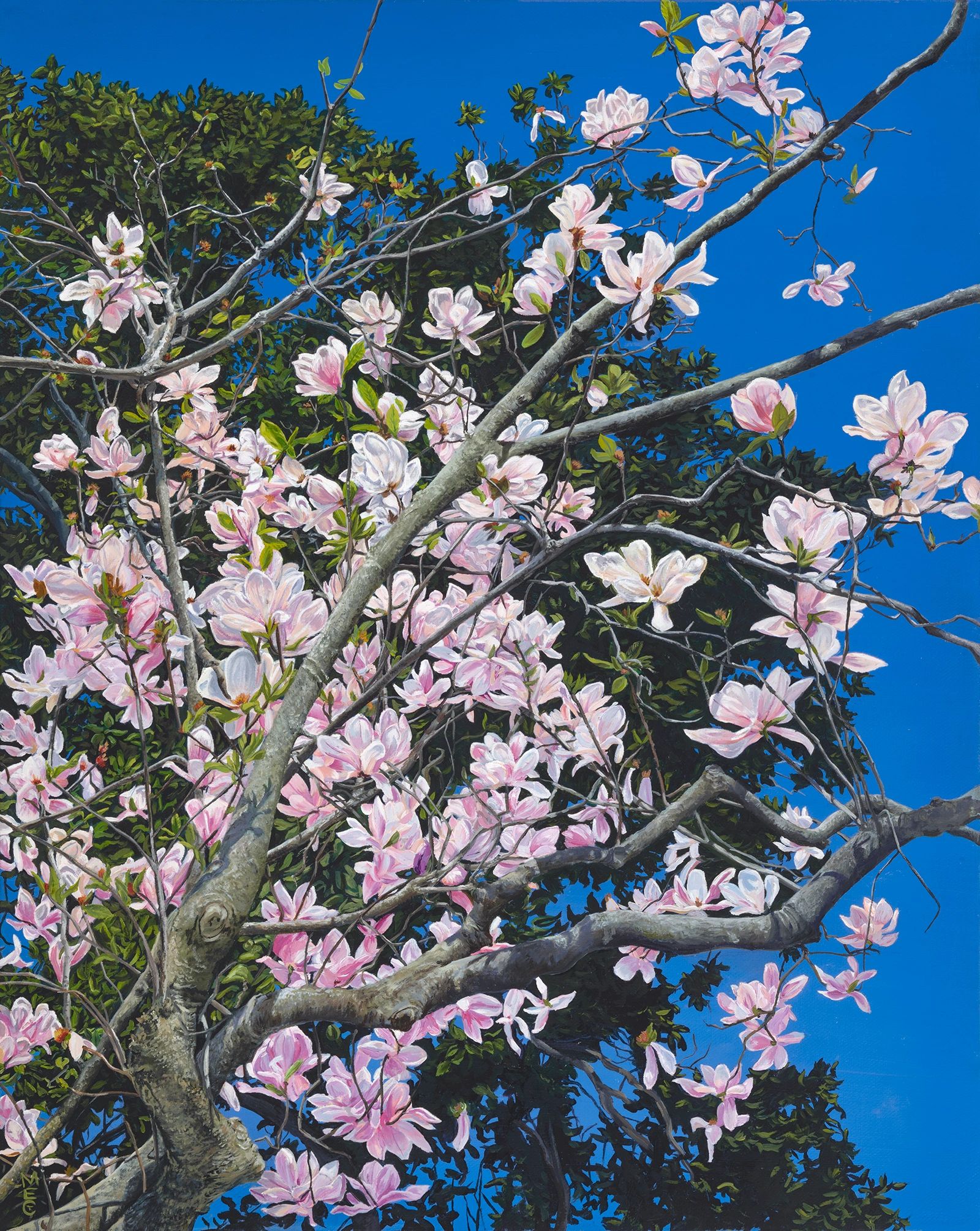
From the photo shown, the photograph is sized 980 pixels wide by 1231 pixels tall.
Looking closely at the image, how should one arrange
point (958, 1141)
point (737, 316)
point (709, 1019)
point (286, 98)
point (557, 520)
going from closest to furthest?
point (958, 1141) → point (557, 520) → point (737, 316) → point (709, 1019) → point (286, 98)

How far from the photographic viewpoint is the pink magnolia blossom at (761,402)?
5.47 ft

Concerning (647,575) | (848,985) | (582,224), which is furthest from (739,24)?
(848,985)

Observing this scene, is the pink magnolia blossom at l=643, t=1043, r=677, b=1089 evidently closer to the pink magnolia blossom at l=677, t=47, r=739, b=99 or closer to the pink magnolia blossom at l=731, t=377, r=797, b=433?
the pink magnolia blossom at l=731, t=377, r=797, b=433

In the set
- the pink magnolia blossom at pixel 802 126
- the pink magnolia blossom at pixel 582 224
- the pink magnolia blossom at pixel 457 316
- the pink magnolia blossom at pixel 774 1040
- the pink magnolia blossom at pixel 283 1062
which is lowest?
the pink magnolia blossom at pixel 283 1062

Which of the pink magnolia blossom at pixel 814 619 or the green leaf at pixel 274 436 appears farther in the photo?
the pink magnolia blossom at pixel 814 619

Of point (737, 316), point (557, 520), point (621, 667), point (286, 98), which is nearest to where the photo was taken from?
point (621, 667)

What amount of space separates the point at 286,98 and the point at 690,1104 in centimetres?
355

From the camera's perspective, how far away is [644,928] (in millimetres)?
1591

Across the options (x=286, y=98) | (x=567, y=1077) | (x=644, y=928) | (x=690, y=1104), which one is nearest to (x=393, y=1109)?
(x=644, y=928)

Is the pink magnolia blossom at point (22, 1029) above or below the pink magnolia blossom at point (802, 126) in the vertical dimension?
below

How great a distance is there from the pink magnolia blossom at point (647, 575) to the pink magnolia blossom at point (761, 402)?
0.86ft

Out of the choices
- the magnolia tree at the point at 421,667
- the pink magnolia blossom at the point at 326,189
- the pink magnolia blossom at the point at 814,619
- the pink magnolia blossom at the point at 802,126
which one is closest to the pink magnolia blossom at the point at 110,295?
the magnolia tree at the point at 421,667

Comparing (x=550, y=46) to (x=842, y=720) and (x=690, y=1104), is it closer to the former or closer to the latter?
(x=842, y=720)

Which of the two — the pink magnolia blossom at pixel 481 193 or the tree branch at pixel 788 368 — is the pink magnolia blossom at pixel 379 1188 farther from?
the pink magnolia blossom at pixel 481 193
